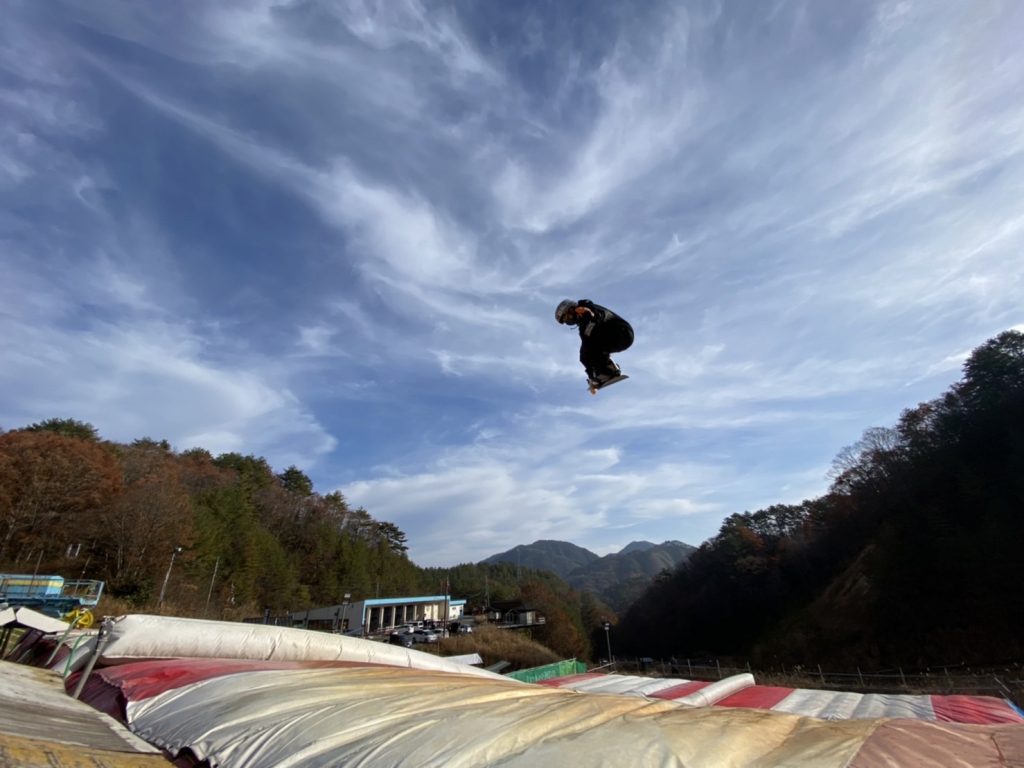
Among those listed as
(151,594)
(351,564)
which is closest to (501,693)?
(151,594)

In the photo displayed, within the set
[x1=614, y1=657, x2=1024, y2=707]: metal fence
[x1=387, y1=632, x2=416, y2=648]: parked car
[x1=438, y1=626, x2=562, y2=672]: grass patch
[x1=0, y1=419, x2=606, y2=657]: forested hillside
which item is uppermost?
[x1=0, y1=419, x2=606, y2=657]: forested hillside

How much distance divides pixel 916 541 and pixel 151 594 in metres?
46.3

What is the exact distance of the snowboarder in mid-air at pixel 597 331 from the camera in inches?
116

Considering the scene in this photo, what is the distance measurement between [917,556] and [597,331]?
40562 mm

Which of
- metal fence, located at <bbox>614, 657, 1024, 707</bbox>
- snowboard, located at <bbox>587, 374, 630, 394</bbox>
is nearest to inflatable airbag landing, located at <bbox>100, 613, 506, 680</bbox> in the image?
snowboard, located at <bbox>587, 374, 630, 394</bbox>

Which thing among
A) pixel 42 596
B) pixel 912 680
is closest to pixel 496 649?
pixel 912 680

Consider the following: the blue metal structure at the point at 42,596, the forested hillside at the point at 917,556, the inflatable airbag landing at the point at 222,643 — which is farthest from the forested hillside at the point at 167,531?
the forested hillside at the point at 917,556

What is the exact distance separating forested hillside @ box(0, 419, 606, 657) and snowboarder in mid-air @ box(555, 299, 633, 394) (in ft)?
88.9

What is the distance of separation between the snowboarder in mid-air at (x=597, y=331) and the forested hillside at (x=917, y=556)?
115ft

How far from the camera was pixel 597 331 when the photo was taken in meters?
3.02

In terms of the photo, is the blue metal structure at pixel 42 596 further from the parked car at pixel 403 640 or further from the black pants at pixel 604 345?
the black pants at pixel 604 345

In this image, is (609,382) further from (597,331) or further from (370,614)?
(370,614)

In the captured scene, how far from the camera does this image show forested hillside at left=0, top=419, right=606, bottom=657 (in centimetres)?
2706

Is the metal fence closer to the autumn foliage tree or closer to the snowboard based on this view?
the snowboard
